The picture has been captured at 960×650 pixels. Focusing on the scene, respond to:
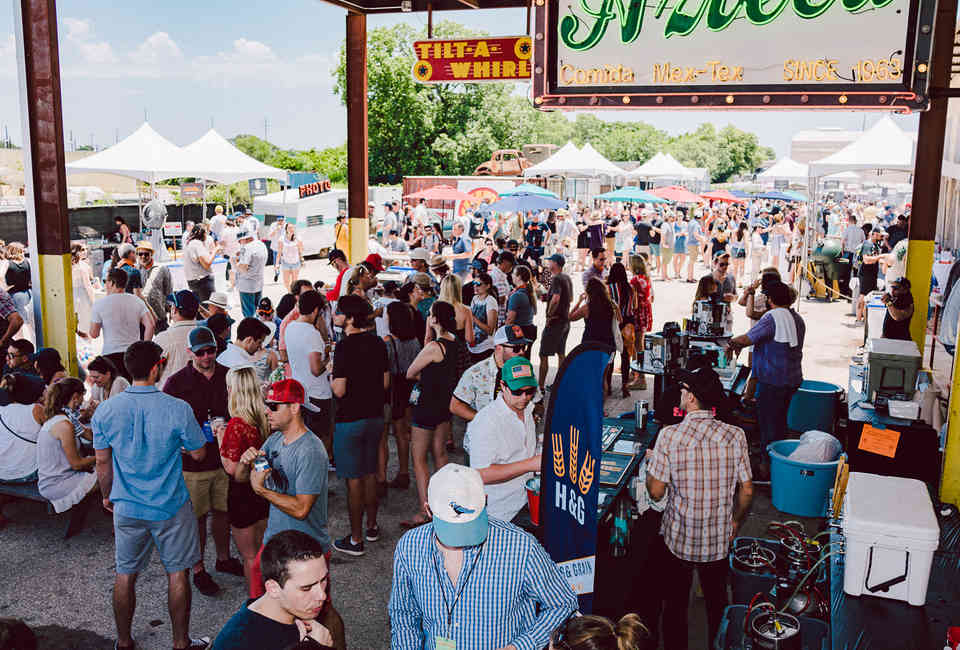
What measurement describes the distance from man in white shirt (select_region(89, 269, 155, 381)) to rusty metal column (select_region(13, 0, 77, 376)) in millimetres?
1350

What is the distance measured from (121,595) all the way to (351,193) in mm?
8280

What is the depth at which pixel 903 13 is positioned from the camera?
24.7 ft

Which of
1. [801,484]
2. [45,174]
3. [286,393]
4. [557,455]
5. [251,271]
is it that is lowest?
[801,484]

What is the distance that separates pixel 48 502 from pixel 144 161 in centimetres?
1215

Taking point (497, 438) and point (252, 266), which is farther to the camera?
point (252, 266)

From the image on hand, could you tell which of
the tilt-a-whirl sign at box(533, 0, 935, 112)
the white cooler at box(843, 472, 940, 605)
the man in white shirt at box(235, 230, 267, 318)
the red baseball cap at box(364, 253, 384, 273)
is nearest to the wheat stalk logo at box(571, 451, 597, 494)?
the white cooler at box(843, 472, 940, 605)

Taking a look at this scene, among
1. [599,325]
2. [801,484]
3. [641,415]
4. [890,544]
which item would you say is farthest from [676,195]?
[890,544]

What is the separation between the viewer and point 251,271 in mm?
12445

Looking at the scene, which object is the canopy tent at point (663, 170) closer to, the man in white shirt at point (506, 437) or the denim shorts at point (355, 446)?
the denim shorts at point (355, 446)

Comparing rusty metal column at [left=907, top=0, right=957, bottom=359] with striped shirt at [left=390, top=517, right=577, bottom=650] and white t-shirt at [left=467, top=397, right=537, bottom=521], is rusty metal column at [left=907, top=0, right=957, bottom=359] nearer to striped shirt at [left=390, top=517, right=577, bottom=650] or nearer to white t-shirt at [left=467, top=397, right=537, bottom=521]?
white t-shirt at [left=467, top=397, right=537, bottom=521]

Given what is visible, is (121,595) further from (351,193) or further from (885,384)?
(351,193)

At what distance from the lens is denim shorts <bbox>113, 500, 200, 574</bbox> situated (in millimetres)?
4297

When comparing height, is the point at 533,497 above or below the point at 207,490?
above

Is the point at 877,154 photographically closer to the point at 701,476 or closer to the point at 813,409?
the point at 813,409
